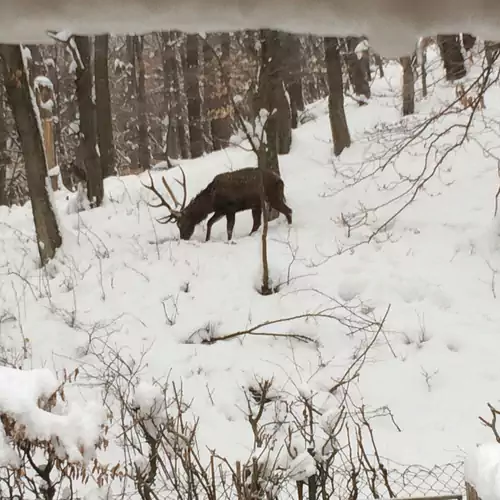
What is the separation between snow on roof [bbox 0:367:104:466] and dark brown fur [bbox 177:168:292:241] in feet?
22.2

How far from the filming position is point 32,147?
7945 millimetres

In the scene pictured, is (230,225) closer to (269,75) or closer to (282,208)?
(282,208)

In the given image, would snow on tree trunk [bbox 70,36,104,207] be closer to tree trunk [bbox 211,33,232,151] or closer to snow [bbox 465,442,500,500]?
tree trunk [bbox 211,33,232,151]

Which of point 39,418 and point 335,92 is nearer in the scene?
point 39,418

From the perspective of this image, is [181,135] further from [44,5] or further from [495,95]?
[44,5]

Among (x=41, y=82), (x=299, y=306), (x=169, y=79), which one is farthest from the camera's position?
(x=169, y=79)

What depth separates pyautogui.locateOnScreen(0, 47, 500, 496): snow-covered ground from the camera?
5.68m

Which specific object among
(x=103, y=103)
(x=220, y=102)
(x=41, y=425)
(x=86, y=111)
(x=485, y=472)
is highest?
(x=220, y=102)

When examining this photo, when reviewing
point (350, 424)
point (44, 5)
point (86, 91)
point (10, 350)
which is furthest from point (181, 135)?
point (44, 5)

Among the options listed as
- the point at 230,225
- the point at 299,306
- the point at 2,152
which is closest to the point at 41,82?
the point at 2,152

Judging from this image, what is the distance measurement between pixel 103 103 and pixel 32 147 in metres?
5.76

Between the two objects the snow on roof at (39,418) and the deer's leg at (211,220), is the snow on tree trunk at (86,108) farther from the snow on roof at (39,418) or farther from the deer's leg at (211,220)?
the snow on roof at (39,418)

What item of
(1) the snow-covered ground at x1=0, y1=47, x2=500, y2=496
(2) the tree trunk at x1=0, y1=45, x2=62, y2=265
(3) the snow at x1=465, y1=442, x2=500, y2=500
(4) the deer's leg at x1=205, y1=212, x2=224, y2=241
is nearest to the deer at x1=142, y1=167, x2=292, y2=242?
(4) the deer's leg at x1=205, y1=212, x2=224, y2=241

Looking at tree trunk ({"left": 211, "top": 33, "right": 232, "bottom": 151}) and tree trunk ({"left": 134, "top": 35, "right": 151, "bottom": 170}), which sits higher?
tree trunk ({"left": 134, "top": 35, "right": 151, "bottom": 170})
